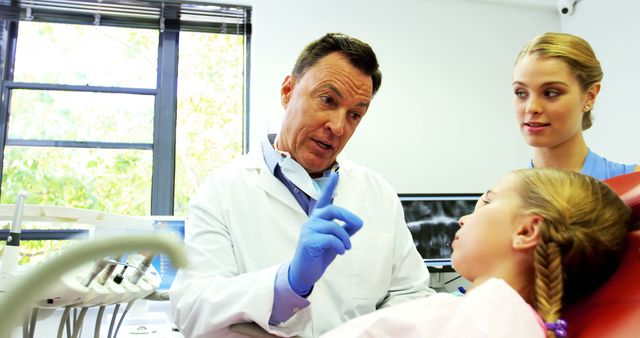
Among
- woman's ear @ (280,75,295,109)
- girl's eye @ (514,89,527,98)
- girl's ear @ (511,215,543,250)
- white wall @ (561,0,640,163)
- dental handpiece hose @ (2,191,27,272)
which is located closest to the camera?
girl's ear @ (511,215,543,250)

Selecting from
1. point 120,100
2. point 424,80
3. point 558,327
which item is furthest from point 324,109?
point 120,100

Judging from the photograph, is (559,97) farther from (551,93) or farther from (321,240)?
(321,240)

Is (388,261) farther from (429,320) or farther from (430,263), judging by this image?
(430,263)

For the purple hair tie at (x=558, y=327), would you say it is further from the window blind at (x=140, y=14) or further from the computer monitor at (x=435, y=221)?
the window blind at (x=140, y=14)

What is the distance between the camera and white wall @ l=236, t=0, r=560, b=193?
291 cm

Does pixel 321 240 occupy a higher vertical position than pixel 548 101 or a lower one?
lower

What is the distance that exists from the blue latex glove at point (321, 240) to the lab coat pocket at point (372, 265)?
0.35m

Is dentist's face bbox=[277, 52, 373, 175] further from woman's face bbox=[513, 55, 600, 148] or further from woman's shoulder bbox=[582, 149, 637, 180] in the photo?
woman's shoulder bbox=[582, 149, 637, 180]

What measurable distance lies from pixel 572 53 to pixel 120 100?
2.49 metres

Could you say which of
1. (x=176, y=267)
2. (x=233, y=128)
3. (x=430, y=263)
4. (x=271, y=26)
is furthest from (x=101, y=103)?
(x=176, y=267)

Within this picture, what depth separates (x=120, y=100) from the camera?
9.84ft

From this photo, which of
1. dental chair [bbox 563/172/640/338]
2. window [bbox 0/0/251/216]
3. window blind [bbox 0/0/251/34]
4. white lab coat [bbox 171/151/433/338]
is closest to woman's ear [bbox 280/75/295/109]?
white lab coat [bbox 171/151/433/338]

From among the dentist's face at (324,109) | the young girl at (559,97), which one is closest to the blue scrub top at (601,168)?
the young girl at (559,97)

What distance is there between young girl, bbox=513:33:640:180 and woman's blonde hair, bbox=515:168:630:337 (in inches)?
15.3
